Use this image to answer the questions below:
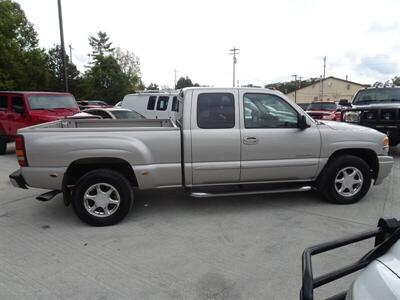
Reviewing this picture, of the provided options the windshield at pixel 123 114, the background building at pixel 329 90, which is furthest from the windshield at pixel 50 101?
the background building at pixel 329 90

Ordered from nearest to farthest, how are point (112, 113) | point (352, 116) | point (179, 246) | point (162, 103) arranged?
point (179, 246)
point (352, 116)
point (112, 113)
point (162, 103)

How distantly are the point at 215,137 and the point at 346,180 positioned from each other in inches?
86.3

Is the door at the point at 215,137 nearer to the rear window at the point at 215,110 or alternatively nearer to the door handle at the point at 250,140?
the rear window at the point at 215,110

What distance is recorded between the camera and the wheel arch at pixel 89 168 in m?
4.15

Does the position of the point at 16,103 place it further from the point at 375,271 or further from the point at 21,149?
the point at 375,271

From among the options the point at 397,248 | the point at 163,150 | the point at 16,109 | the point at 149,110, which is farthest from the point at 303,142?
the point at 149,110

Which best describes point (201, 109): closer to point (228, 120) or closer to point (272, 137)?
point (228, 120)

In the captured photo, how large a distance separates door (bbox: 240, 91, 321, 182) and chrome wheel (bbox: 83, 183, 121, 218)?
Answer: 1.82 meters

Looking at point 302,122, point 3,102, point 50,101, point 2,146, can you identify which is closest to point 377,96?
point 302,122

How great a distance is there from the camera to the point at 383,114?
8.55m

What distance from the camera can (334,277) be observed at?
1.70 m

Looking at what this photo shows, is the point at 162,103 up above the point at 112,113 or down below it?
above

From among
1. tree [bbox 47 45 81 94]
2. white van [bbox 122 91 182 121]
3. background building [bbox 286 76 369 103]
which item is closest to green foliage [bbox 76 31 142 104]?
tree [bbox 47 45 81 94]

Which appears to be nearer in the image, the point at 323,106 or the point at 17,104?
the point at 17,104
